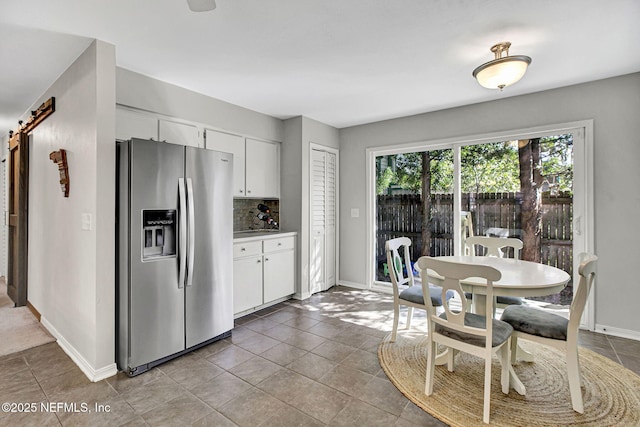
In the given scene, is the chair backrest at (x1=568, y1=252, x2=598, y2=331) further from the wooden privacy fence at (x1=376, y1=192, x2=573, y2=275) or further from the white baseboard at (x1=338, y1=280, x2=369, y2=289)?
the white baseboard at (x1=338, y1=280, x2=369, y2=289)

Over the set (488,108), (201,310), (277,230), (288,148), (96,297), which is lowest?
(201,310)

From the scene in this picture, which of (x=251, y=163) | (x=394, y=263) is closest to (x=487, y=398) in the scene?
(x=394, y=263)

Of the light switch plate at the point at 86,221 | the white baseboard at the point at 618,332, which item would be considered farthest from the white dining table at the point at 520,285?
the light switch plate at the point at 86,221

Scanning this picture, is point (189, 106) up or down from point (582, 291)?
up

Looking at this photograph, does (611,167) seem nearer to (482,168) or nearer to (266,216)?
(482,168)

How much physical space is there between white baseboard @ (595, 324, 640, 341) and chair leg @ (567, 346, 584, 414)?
5.19 ft

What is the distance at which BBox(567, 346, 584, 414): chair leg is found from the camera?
1.92 metres

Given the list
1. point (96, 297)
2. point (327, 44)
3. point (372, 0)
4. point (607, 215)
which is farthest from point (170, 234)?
point (607, 215)

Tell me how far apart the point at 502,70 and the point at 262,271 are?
2.98 m

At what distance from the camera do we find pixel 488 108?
3672 mm

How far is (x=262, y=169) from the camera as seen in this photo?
4.15 m

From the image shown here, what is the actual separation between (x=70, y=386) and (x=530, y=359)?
338 cm

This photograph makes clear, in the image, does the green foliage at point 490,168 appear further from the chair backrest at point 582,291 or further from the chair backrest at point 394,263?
the chair backrest at point 582,291

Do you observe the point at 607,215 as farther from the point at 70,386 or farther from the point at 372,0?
the point at 70,386
